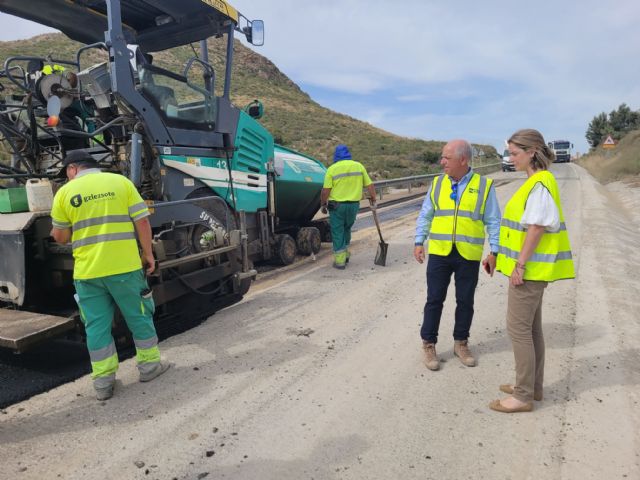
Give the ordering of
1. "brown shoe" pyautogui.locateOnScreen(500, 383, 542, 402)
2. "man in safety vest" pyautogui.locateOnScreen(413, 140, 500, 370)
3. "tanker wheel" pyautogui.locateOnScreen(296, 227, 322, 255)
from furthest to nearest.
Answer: "tanker wheel" pyautogui.locateOnScreen(296, 227, 322, 255)
"man in safety vest" pyautogui.locateOnScreen(413, 140, 500, 370)
"brown shoe" pyautogui.locateOnScreen(500, 383, 542, 402)

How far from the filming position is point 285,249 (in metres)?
7.75

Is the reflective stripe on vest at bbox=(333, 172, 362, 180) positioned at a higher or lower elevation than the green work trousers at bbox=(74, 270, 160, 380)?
higher

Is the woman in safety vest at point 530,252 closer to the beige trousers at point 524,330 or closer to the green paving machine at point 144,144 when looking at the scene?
the beige trousers at point 524,330

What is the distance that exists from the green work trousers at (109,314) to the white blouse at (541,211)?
2.85m

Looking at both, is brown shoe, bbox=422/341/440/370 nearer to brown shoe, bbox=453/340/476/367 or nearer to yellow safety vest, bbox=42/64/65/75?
brown shoe, bbox=453/340/476/367

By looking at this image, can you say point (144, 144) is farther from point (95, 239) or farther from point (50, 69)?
point (95, 239)

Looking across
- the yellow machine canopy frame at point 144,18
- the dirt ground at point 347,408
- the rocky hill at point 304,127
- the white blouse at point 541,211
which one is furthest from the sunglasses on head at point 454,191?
the rocky hill at point 304,127

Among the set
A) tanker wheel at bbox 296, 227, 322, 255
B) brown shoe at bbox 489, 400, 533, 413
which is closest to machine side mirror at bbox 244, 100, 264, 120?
tanker wheel at bbox 296, 227, 322, 255

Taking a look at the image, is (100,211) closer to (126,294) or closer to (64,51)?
(126,294)

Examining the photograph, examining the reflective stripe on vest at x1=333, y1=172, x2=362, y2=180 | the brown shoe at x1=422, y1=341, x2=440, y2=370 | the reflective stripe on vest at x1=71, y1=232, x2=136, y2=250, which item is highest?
the reflective stripe on vest at x1=333, y1=172, x2=362, y2=180

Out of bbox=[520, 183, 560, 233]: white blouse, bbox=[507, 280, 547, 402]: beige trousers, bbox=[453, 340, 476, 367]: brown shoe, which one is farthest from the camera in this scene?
bbox=[453, 340, 476, 367]: brown shoe

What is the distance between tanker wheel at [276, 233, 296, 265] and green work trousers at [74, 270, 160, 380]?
→ 4049 mm

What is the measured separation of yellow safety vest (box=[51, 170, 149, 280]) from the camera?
3361 mm

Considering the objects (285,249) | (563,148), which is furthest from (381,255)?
(563,148)
